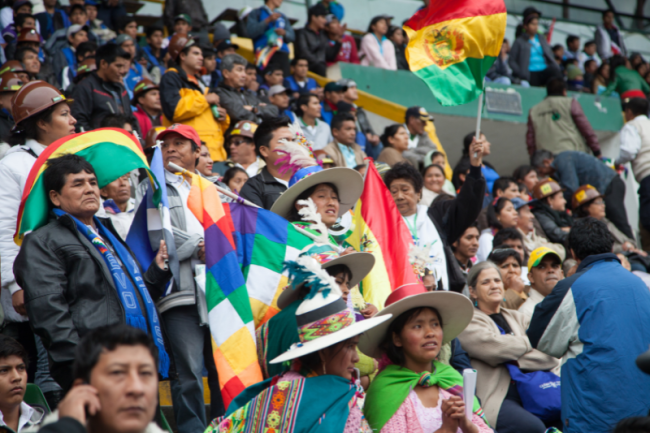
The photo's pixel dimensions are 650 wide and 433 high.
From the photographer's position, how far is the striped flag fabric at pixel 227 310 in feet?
12.9

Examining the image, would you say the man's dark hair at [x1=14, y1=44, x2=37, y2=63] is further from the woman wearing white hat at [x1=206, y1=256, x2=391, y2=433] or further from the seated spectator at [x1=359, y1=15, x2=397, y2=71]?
the seated spectator at [x1=359, y1=15, x2=397, y2=71]

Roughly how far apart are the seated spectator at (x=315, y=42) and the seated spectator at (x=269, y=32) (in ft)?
1.12

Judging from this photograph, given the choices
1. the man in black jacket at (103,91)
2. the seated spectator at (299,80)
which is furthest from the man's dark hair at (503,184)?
the man in black jacket at (103,91)

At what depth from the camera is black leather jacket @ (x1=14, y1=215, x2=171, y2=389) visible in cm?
351

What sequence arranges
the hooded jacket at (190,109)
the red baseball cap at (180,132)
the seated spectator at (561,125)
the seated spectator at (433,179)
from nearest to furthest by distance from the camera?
→ the red baseball cap at (180,132) → the hooded jacket at (190,109) → the seated spectator at (433,179) → the seated spectator at (561,125)

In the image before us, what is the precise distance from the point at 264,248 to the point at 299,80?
7223mm

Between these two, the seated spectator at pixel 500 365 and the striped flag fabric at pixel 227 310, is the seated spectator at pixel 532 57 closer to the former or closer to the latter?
the seated spectator at pixel 500 365

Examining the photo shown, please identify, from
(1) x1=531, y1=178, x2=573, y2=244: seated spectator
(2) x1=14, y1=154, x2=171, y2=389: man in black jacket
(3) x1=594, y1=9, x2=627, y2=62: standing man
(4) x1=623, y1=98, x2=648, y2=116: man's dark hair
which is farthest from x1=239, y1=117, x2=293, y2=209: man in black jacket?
(3) x1=594, y1=9, x2=627, y2=62: standing man

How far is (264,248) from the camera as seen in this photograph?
14.7 feet

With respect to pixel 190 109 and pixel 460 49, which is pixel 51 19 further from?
pixel 460 49

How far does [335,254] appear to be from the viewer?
3.89 meters

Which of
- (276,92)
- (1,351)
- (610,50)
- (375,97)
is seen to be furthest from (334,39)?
(1,351)

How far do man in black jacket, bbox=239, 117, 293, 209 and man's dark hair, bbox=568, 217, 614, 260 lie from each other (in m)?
2.04

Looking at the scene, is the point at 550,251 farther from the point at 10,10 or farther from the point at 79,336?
the point at 10,10
